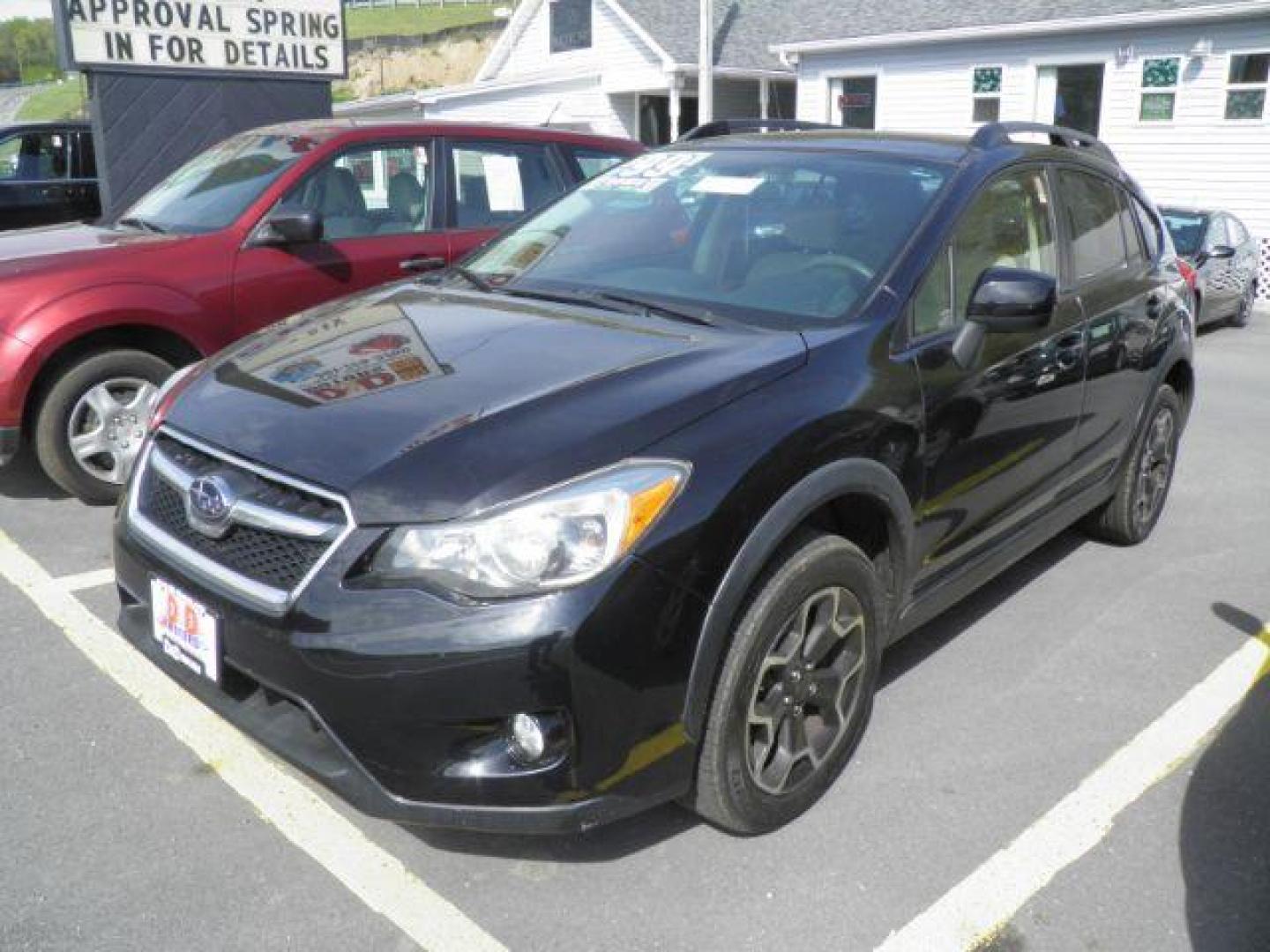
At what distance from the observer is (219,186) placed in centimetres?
597

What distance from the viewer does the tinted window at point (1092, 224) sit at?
162 inches

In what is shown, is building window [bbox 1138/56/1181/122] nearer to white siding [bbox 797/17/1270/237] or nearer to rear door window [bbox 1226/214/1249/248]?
white siding [bbox 797/17/1270/237]

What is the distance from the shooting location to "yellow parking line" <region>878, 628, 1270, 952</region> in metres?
2.59

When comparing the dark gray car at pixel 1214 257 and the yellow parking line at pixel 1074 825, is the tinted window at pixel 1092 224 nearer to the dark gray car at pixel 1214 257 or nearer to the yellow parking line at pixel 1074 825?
the yellow parking line at pixel 1074 825

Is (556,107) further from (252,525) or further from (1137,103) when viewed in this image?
(252,525)

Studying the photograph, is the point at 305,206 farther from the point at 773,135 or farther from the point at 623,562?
the point at 623,562

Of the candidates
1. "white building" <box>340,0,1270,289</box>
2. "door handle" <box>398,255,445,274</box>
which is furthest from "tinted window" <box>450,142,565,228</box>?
"white building" <box>340,0,1270,289</box>

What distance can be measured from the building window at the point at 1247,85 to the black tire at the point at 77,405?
16.0 m

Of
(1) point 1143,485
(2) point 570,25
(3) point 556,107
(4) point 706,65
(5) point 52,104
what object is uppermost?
(2) point 570,25

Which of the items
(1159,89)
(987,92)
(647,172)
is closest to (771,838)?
(647,172)

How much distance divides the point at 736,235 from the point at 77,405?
10.7 ft

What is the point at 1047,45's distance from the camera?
18.1 m

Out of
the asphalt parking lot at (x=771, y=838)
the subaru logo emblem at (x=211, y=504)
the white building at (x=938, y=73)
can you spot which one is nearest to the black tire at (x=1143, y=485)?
the asphalt parking lot at (x=771, y=838)

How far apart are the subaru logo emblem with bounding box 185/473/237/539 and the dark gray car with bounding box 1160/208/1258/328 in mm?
10369
